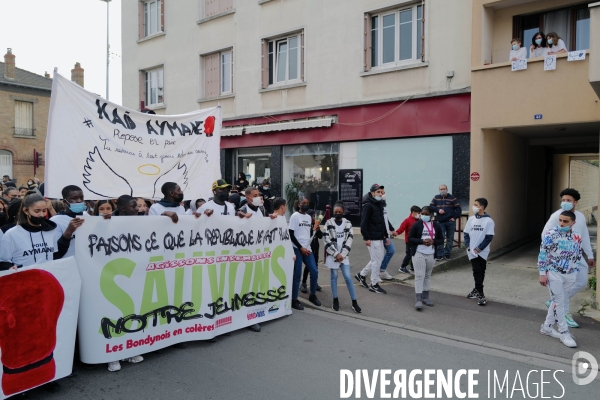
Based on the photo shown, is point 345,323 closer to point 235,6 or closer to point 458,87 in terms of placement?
point 458,87

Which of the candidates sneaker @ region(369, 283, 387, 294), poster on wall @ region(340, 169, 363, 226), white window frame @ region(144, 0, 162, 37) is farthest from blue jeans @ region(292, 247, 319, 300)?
white window frame @ region(144, 0, 162, 37)

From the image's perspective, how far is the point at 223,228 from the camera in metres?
6.15

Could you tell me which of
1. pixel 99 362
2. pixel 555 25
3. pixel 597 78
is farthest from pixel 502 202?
pixel 99 362

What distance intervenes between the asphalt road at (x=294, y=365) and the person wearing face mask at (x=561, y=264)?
2.62 ft

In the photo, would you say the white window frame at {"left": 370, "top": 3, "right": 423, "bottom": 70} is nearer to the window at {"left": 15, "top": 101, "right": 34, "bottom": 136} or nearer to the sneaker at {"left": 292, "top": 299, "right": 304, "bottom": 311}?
the sneaker at {"left": 292, "top": 299, "right": 304, "bottom": 311}

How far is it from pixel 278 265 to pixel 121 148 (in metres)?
2.66

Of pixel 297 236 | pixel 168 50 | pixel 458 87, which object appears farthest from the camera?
pixel 168 50

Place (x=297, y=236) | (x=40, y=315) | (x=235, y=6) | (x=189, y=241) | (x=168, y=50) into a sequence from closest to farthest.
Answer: (x=40, y=315), (x=189, y=241), (x=297, y=236), (x=235, y=6), (x=168, y=50)

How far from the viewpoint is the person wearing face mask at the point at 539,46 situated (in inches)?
441

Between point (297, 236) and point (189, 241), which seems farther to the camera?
point (297, 236)

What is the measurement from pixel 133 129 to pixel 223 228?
1711 millimetres

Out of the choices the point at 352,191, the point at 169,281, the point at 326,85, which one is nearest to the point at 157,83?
the point at 326,85

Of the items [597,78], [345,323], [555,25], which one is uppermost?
[555,25]

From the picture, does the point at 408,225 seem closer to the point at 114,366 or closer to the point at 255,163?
the point at 114,366
